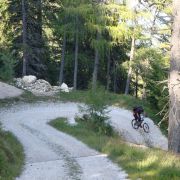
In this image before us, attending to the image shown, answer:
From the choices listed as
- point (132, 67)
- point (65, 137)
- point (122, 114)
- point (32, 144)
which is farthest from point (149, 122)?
point (32, 144)

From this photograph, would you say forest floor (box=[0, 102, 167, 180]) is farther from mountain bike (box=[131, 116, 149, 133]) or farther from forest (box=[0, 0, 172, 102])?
forest (box=[0, 0, 172, 102])

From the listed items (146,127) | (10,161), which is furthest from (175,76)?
(146,127)

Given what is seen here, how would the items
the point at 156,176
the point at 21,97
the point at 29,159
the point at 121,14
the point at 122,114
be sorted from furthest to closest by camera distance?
the point at 121,14, the point at 21,97, the point at 122,114, the point at 29,159, the point at 156,176

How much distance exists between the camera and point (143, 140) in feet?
73.5

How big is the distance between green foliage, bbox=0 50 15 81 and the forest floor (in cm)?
579

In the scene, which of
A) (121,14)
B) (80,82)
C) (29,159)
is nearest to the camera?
(29,159)

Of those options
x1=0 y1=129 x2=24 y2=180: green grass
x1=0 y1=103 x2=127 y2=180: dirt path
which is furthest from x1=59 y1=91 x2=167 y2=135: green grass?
x1=0 y1=129 x2=24 y2=180: green grass

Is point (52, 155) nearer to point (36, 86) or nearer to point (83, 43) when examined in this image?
point (36, 86)

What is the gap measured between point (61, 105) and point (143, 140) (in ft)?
23.5

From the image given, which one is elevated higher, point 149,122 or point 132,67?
point 132,67

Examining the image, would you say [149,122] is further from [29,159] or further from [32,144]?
[29,159]

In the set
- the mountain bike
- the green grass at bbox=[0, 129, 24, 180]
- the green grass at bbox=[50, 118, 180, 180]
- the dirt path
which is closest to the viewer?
the green grass at bbox=[50, 118, 180, 180]

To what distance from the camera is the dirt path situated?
10.8 meters

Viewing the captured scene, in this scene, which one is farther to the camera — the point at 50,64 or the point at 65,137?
the point at 50,64
